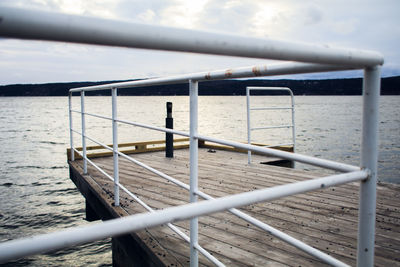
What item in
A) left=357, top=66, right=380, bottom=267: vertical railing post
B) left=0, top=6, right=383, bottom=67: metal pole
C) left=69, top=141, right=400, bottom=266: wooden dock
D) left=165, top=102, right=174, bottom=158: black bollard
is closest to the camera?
left=0, top=6, right=383, bottom=67: metal pole

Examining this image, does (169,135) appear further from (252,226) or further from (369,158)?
(369,158)

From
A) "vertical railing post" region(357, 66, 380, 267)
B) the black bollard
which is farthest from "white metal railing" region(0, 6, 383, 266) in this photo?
the black bollard

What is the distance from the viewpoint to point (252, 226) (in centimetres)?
222

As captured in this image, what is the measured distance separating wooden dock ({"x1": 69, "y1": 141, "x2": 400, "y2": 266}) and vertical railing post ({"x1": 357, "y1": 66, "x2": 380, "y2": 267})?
3.43 feet

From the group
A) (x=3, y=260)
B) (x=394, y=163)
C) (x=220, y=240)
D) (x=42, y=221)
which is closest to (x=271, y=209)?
(x=220, y=240)

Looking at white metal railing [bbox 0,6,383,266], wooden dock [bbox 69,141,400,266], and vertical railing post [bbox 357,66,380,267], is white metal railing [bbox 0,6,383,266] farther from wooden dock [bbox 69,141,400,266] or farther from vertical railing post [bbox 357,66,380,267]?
wooden dock [bbox 69,141,400,266]

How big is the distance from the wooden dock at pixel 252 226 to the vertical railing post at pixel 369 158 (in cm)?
105

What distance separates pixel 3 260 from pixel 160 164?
13.9ft

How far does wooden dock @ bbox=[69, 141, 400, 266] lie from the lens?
182 centimetres

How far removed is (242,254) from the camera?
6.01 feet

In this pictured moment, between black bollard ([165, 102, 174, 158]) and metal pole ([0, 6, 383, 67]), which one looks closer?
metal pole ([0, 6, 383, 67])

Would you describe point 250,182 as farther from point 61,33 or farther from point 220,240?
point 61,33

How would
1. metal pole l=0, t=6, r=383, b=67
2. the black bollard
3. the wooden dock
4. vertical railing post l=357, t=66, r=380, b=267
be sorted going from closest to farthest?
metal pole l=0, t=6, r=383, b=67, vertical railing post l=357, t=66, r=380, b=267, the wooden dock, the black bollard

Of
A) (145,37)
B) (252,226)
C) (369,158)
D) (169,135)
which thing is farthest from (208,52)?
(169,135)
